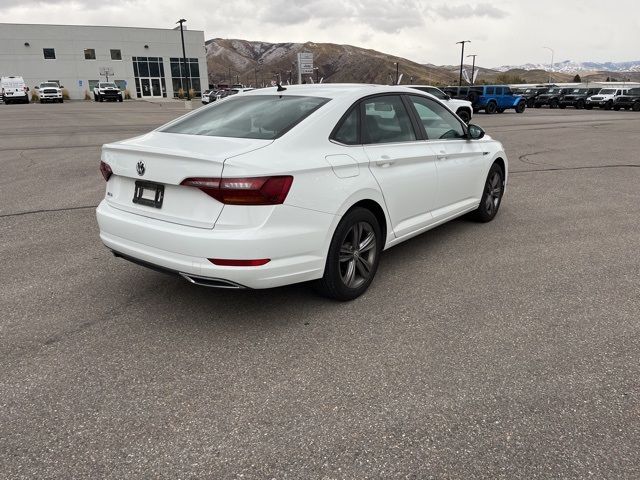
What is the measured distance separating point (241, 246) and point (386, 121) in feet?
6.48

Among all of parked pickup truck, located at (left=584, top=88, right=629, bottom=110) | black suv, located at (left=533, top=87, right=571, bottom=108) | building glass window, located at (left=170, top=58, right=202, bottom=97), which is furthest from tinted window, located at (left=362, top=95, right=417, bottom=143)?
building glass window, located at (left=170, top=58, right=202, bottom=97)

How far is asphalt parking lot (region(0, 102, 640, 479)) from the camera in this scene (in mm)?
2398

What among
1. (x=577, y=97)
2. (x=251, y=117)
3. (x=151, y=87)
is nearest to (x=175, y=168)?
(x=251, y=117)

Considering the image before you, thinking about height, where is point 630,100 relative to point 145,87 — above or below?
below

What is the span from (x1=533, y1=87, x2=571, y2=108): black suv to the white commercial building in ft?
148

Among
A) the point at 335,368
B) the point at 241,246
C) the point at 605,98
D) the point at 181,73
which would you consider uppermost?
the point at 181,73

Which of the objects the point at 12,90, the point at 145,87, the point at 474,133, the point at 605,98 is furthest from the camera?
the point at 145,87

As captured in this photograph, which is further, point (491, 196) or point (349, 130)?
point (491, 196)

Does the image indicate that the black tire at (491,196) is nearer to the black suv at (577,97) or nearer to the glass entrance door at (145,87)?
the black suv at (577,97)

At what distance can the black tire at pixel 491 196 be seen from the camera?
20.0 feet

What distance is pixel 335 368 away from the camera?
10.3ft

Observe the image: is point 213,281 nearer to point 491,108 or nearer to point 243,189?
point 243,189

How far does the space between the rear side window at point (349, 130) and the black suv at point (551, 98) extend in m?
47.6

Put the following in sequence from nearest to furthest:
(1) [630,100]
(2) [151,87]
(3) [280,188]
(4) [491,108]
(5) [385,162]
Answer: (3) [280,188]
(5) [385,162]
(4) [491,108]
(1) [630,100]
(2) [151,87]
